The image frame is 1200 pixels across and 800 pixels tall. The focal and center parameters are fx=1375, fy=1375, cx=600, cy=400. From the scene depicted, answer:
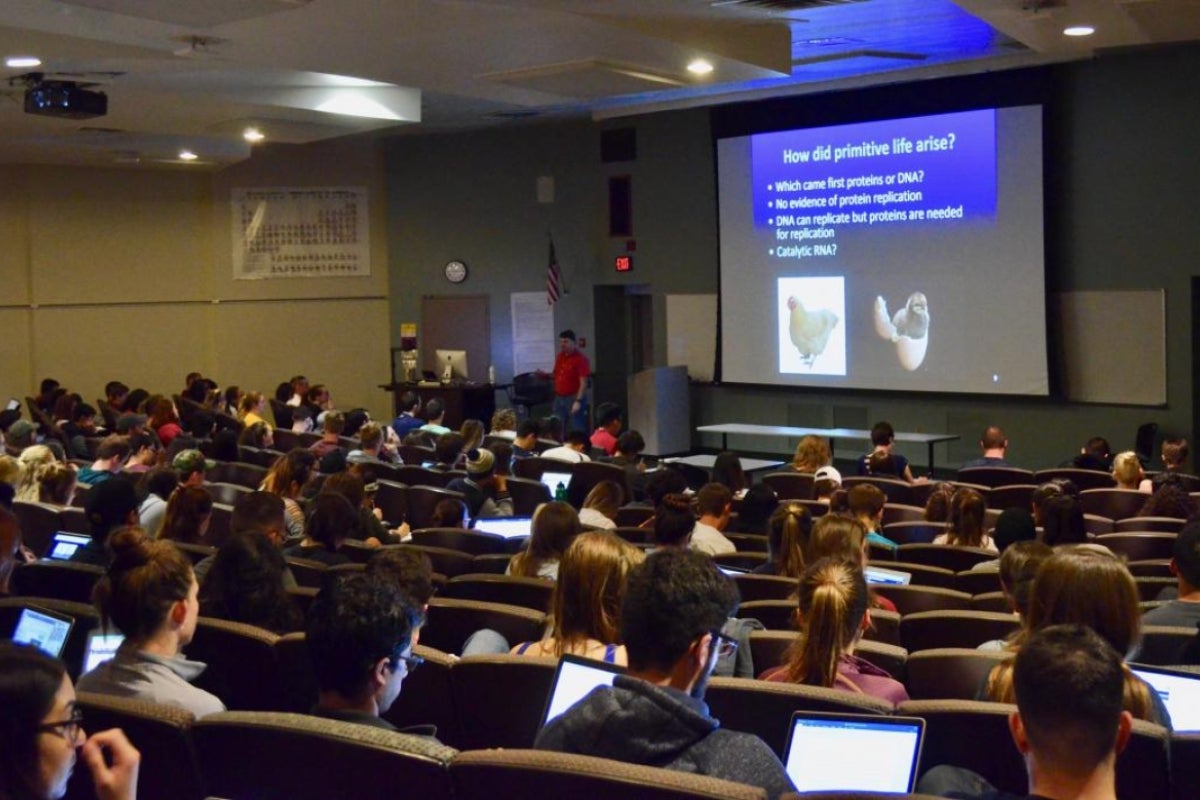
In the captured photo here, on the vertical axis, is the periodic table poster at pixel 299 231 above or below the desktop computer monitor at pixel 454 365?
above

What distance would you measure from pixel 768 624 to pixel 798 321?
31.9ft

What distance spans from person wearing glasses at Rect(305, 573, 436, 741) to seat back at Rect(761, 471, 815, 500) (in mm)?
6026

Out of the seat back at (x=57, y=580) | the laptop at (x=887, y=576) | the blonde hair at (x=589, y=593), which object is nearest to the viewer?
the blonde hair at (x=589, y=593)

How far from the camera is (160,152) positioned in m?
14.9

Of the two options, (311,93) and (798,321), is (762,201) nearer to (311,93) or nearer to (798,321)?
(798,321)

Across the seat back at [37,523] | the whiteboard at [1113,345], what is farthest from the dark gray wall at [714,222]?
the seat back at [37,523]

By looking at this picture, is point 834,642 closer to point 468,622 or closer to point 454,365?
point 468,622

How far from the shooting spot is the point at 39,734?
1.93 m

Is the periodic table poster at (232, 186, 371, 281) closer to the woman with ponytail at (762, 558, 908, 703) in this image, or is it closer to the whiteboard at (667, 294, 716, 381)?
the whiteboard at (667, 294, 716, 381)

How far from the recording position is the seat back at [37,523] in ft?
21.1

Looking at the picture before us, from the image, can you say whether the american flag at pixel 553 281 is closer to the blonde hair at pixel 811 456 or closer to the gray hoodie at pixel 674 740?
the blonde hair at pixel 811 456

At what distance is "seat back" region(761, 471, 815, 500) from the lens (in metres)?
8.51

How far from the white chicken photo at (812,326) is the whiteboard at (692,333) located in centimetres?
95

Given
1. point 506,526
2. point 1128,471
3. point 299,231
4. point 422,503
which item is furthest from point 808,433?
point 299,231
